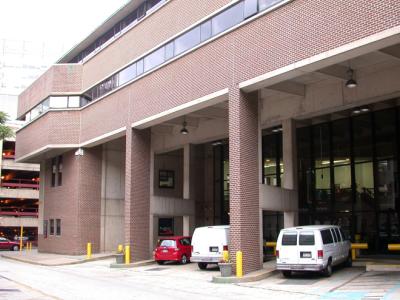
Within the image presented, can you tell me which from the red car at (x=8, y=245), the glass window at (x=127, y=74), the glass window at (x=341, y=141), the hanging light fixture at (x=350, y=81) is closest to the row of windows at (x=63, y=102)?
the glass window at (x=127, y=74)

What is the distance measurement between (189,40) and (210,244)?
32.9ft

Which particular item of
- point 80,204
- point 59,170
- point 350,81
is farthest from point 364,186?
point 59,170

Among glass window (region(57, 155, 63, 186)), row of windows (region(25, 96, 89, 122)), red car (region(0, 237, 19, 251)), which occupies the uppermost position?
row of windows (region(25, 96, 89, 122))

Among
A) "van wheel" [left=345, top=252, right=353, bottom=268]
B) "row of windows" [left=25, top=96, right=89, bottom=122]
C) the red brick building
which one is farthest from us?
"row of windows" [left=25, top=96, right=89, bottom=122]

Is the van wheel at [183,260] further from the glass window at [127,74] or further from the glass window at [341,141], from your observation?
the glass window at [127,74]

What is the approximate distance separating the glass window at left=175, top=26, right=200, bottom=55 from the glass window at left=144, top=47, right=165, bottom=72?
1.59 meters

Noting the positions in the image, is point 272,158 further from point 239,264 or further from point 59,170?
point 59,170

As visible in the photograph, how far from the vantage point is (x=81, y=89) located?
38.9m

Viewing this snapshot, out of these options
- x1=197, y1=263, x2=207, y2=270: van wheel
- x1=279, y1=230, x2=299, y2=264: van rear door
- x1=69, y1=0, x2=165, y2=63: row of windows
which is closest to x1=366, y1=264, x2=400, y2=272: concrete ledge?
x1=279, y1=230, x2=299, y2=264: van rear door

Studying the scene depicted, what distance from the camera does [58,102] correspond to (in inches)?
1549

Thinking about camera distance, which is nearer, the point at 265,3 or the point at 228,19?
the point at 265,3

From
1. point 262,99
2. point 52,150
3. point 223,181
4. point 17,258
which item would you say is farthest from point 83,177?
point 262,99

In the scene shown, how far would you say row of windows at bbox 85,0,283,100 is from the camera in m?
22.3

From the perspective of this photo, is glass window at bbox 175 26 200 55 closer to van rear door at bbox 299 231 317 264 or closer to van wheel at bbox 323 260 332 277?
van rear door at bbox 299 231 317 264
